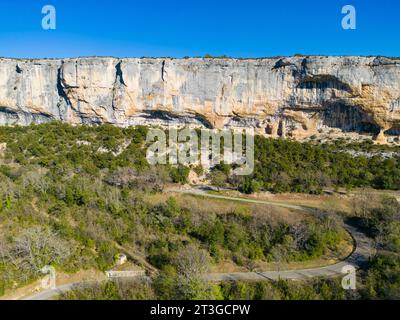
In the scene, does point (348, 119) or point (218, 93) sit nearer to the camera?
point (348, 119)

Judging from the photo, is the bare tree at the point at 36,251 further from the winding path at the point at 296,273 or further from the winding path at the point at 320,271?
the winding path at the point at 320,271

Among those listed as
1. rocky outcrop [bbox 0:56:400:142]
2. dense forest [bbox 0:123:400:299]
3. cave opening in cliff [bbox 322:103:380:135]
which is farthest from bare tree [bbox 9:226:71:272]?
cave opening in cliff [bbox 322:103:380:135]

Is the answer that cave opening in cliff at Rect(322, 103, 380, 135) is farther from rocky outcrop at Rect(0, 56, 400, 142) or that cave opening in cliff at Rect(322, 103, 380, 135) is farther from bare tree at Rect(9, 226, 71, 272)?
bare tree at Rect(9, 226, 71, 272)

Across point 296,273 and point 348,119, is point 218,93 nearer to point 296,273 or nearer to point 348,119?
point 348,119

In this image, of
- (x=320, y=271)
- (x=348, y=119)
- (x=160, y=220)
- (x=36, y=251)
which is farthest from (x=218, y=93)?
(x=36, y=251)

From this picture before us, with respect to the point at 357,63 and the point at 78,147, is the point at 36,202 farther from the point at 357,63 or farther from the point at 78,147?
the point at 357,63

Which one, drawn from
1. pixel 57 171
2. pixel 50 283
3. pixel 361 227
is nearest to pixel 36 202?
pixel 57 171

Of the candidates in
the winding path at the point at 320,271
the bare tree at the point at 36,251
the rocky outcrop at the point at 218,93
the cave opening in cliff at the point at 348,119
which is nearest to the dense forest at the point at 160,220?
the bare tree at the point at 36,251

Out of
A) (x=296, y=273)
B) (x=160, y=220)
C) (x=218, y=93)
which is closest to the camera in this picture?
(x=296, y=273)
